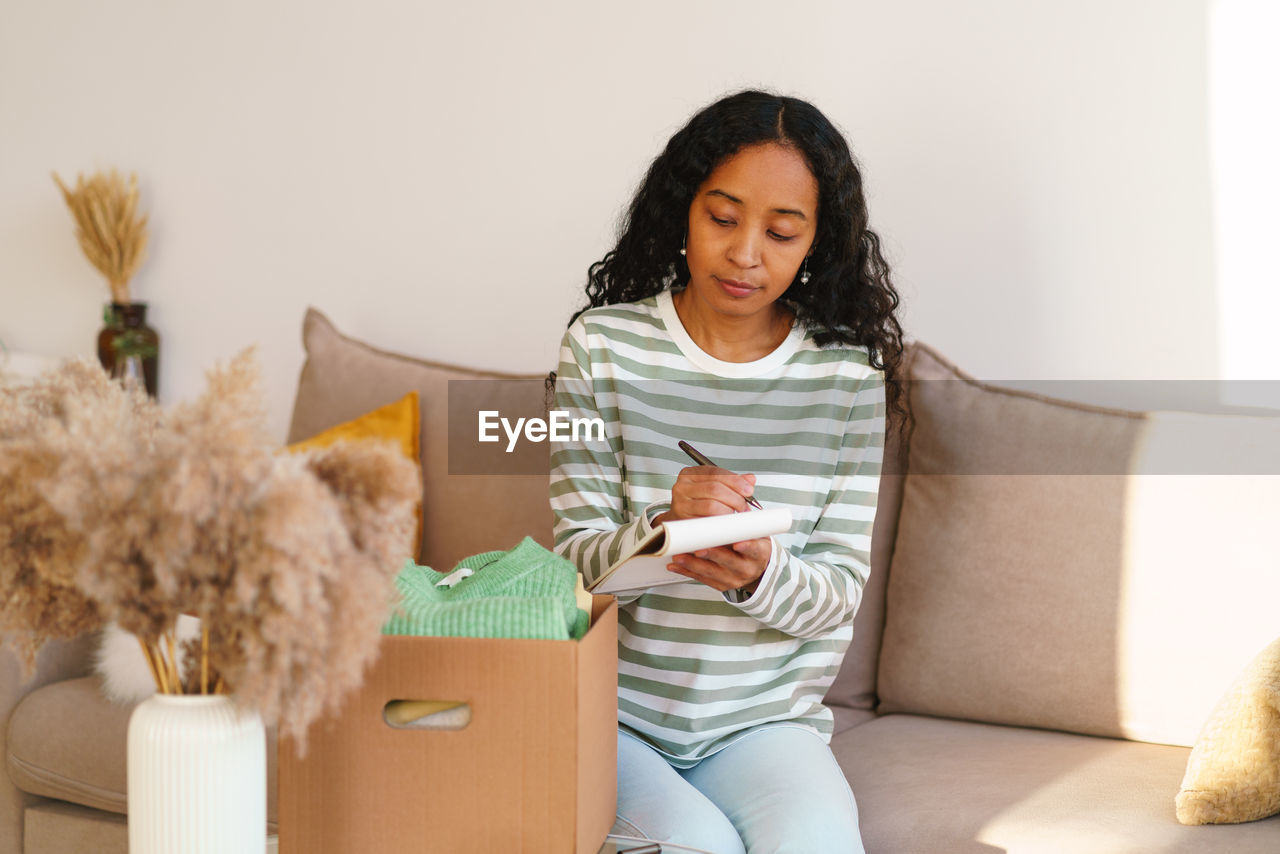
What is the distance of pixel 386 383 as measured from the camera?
1.91 metres

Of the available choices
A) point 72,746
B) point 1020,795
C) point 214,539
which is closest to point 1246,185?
point 1020,795

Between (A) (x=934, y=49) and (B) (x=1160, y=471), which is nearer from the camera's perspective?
(B) (x=1160, y=471)

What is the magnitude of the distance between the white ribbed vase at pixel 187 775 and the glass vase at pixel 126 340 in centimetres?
195

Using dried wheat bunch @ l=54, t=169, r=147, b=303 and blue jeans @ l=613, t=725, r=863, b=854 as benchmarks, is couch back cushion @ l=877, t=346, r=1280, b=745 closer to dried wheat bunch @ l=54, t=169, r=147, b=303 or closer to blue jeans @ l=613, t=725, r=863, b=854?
blue jeans @ l=613, t=725, r=863, b=854

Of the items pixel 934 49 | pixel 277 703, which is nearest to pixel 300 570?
pixel 277 703

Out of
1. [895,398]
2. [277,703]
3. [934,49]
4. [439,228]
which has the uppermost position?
[934,49]

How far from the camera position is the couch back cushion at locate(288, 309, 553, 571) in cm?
177

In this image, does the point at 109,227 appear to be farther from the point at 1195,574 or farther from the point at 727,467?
the point at 1195,574

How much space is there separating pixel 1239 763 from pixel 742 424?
0.65m

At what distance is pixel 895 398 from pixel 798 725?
517mm

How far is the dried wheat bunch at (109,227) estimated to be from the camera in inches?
93.2

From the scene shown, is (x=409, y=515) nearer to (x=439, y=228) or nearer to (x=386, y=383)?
(x=386, y=383)
